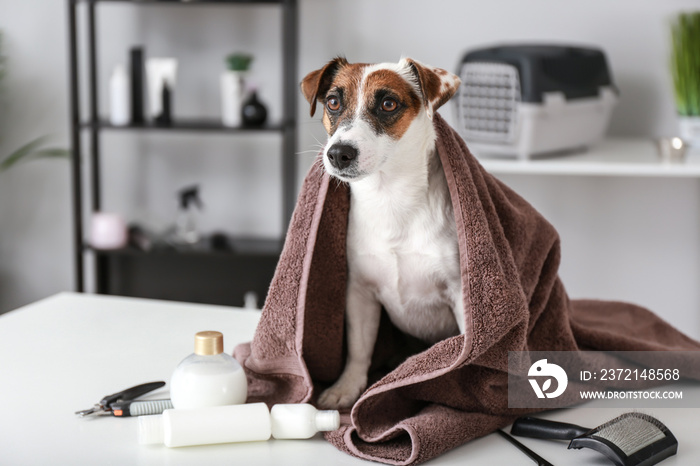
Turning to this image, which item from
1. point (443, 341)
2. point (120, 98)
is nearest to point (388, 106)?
point (443, 341)

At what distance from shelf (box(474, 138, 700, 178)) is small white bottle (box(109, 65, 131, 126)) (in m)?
1.21

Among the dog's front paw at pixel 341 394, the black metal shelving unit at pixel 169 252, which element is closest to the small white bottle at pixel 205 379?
the dog's front paw at pixel 341 394

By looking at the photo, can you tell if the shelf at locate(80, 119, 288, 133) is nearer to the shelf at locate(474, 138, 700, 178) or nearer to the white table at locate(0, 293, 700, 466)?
the shelf at locate(474, 138, 700, 178)

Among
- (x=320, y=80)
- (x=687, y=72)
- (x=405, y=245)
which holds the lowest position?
(x=405, y=245)

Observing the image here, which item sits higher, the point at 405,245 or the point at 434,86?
the point at 434,86

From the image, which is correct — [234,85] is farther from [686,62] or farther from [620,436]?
[620,436]

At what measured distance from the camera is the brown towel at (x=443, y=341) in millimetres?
855

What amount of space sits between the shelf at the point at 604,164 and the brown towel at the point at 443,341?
1014 mm

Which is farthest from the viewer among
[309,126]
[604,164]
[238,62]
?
[309,126]

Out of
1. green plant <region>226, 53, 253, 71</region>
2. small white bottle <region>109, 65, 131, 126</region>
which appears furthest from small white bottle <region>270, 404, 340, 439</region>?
small white bottle <region>109, 65, 131, 126</region>

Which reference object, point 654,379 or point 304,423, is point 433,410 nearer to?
point 304,423

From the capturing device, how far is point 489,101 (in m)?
2.12

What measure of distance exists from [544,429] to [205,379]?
1.33ft

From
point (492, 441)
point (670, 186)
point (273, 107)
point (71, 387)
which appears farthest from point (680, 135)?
point (71, 387)
